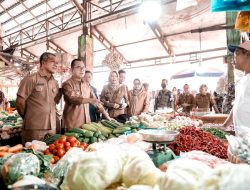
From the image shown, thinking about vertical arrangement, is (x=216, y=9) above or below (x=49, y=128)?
above

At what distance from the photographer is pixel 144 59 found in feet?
40.0

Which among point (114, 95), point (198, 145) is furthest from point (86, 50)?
point (198, 145)

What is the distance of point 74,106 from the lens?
3.89 m

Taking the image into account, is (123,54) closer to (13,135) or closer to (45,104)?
(13,135)

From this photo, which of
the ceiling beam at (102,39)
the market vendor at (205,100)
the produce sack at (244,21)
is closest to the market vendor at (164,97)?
the market vendor at (205,100)

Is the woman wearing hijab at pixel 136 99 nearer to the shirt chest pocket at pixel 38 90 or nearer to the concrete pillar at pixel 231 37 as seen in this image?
the concrete pillar at pixel 231 37

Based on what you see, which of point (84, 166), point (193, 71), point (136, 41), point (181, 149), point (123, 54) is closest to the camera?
point (84, 166)

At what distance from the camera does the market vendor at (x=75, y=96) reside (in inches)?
149

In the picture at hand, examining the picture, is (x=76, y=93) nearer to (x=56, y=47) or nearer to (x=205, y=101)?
(x=205, y=101)

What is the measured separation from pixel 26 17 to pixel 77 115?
11.4 m

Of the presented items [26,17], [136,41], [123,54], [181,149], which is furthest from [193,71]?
[26,17]

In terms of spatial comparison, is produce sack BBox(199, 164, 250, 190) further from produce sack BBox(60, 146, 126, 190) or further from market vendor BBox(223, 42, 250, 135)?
market vendor BBox(223, 42, 250, 135)

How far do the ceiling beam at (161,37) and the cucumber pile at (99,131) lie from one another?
6.46 metres

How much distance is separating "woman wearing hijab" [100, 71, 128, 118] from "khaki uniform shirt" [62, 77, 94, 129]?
1.23 metres
